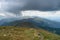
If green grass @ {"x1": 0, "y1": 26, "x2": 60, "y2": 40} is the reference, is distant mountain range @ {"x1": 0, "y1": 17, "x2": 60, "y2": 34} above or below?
above

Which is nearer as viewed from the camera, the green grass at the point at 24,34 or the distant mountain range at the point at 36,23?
the green grass at the point at 24,34

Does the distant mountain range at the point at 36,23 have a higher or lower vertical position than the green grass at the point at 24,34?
higher

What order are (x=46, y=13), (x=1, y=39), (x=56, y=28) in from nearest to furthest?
(x=1, y=39) → (x=56, y=28) → (x=46, y=13)

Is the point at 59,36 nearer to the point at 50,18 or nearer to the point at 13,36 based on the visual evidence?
the point at 50,18

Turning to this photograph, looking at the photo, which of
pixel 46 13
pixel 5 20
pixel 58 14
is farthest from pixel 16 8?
pixel 58 14

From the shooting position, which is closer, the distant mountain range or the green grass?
the green grass
